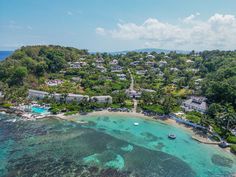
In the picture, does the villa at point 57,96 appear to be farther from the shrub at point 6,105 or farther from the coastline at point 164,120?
the shrub at point 6,105

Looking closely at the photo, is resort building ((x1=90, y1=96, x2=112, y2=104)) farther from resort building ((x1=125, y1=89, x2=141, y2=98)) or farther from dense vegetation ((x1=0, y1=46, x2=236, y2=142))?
resort building ((x1=125, y1=89, x2=141, y2=98))

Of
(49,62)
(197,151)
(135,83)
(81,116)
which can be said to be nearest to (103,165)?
(197,151)

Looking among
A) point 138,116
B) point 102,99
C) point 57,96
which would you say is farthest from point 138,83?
point 57,96

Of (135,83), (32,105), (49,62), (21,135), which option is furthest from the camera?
(49,62)

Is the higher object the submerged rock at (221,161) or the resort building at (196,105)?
the resort building at (196,105)

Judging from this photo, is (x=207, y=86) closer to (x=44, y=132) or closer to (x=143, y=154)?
(x=143, y=154)

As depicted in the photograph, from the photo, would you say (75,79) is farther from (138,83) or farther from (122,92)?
(138,83)

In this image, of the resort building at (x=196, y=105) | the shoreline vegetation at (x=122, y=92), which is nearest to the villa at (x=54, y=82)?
the shoreline vegetation at (x=122, y=92)
